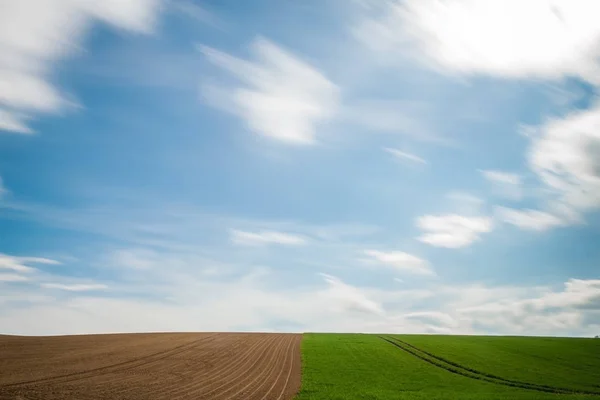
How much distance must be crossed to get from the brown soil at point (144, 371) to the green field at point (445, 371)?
Answer: 3516 mm

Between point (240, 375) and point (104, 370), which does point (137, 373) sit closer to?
point (104, 370)

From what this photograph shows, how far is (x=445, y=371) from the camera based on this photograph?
5244 cm

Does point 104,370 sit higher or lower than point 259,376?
higher

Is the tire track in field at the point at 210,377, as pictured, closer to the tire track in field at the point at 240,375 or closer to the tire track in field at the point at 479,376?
the tire track in field at the point at 240,375

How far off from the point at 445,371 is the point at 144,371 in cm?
3186

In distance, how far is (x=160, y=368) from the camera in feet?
143

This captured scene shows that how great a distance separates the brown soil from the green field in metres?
3.52

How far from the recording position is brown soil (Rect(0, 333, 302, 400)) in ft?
104

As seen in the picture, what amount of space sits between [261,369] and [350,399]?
539 inches

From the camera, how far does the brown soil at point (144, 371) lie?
31.7 meters

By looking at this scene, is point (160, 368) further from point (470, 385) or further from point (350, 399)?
point (470, 385)

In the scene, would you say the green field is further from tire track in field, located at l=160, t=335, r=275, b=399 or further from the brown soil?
tire track in field, located at l=160, t=335, r=275, b=399

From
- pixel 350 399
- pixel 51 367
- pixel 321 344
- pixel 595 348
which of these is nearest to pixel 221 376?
pixel 350 399

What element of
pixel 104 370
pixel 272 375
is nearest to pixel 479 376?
pixel 272 375
